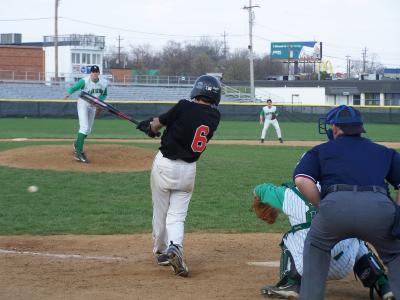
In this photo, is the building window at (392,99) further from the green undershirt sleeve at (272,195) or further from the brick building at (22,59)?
the green undershirt sleeve at (272,195)

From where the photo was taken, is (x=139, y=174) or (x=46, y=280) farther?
(x=139, y=174)

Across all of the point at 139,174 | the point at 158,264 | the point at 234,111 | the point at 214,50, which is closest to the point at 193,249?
the point at 158,264

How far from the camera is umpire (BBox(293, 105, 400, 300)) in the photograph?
4148 millimetres

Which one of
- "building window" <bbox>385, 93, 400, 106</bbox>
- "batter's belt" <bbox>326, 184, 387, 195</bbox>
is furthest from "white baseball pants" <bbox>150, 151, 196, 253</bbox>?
"building window" <bbox>385, 93, 400, 106</bbox>

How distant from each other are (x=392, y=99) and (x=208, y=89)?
6709 centimetres

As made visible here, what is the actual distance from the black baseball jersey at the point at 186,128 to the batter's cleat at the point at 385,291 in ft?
6.55

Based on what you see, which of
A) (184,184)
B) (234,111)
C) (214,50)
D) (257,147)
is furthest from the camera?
(214,50)

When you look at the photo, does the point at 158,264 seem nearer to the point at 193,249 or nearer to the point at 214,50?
the point at 193,249

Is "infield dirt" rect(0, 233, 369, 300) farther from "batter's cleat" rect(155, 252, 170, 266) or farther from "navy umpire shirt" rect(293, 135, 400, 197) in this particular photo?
"navy umpire shirt" rect(293, 135, 400, 197)

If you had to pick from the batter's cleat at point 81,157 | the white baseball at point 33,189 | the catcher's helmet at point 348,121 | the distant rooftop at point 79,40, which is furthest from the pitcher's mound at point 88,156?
the distant rooftop at point 79,40

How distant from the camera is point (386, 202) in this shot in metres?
4.18

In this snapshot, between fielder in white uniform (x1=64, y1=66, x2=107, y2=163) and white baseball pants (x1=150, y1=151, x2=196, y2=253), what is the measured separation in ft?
24.4

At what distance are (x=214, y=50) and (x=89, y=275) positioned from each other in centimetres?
10186

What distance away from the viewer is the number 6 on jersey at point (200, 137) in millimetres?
6137
